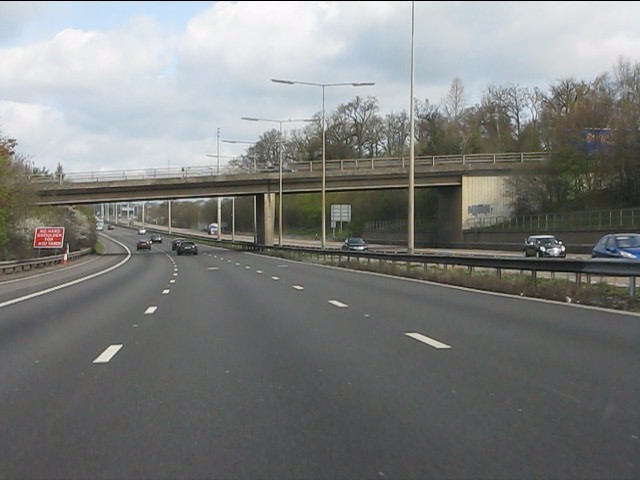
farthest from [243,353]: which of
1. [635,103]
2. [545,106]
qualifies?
[545,106]

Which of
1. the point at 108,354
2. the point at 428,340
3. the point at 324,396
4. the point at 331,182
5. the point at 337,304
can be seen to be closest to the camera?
the point at 324,396

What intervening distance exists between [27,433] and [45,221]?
196ft

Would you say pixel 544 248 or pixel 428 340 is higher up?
pixel 428 340

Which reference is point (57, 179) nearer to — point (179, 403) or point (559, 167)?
point (559, 167)

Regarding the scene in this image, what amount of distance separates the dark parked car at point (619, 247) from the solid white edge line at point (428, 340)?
16.4 meters

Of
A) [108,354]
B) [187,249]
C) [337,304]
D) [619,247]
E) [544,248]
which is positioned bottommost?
[187,249]

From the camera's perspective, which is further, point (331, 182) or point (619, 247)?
point (331, 182)

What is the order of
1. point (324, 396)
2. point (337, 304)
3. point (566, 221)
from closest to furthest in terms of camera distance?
1. point (324, 396)
2. point (337, 304)
3. point (566, 221)

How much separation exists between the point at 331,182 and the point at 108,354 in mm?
58774

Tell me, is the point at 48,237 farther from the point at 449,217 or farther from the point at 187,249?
the point at 449,217

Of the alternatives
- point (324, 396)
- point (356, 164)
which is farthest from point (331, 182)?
point (324, 396)

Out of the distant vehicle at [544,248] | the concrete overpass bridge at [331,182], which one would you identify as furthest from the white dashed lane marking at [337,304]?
the concrete overpass bridge at [331,182]

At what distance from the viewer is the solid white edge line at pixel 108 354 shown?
36.0 feet

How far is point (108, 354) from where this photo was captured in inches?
455
